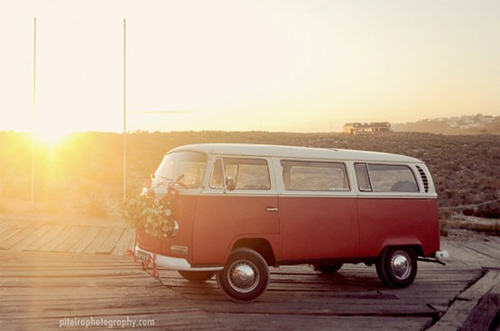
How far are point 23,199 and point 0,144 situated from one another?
20.3 meters

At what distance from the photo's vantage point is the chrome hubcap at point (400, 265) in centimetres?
872

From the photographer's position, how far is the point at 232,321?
6.48m

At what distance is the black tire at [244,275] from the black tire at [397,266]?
7.27ft

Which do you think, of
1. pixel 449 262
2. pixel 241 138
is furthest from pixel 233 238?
pixel 241 138

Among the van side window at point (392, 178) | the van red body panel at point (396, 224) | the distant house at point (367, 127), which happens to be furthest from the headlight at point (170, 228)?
the distant house at point (367, 127)

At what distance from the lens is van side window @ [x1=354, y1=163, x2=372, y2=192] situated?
340 inches

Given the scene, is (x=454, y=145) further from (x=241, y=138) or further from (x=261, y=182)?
(x=261, y=182)

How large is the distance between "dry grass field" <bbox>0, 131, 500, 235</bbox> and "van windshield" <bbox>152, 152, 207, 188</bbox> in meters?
2.32

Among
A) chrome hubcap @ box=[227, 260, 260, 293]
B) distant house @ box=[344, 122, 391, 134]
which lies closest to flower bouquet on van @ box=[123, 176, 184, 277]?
chrome hubcap @ box=[227, 260, 260, 293]

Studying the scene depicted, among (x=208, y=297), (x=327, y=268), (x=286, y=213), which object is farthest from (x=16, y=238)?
(x=286, y=213)

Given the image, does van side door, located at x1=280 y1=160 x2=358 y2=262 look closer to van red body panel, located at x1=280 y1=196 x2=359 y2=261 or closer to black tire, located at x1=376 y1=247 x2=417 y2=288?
van red body panel, located at x1=280 y1=196 x2=359 y2=261

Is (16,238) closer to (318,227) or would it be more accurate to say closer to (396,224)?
(318,227)

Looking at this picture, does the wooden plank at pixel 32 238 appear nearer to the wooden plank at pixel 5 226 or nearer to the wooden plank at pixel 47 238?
the wooden plank at pixel 47 238

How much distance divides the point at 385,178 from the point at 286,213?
2.14 metres
